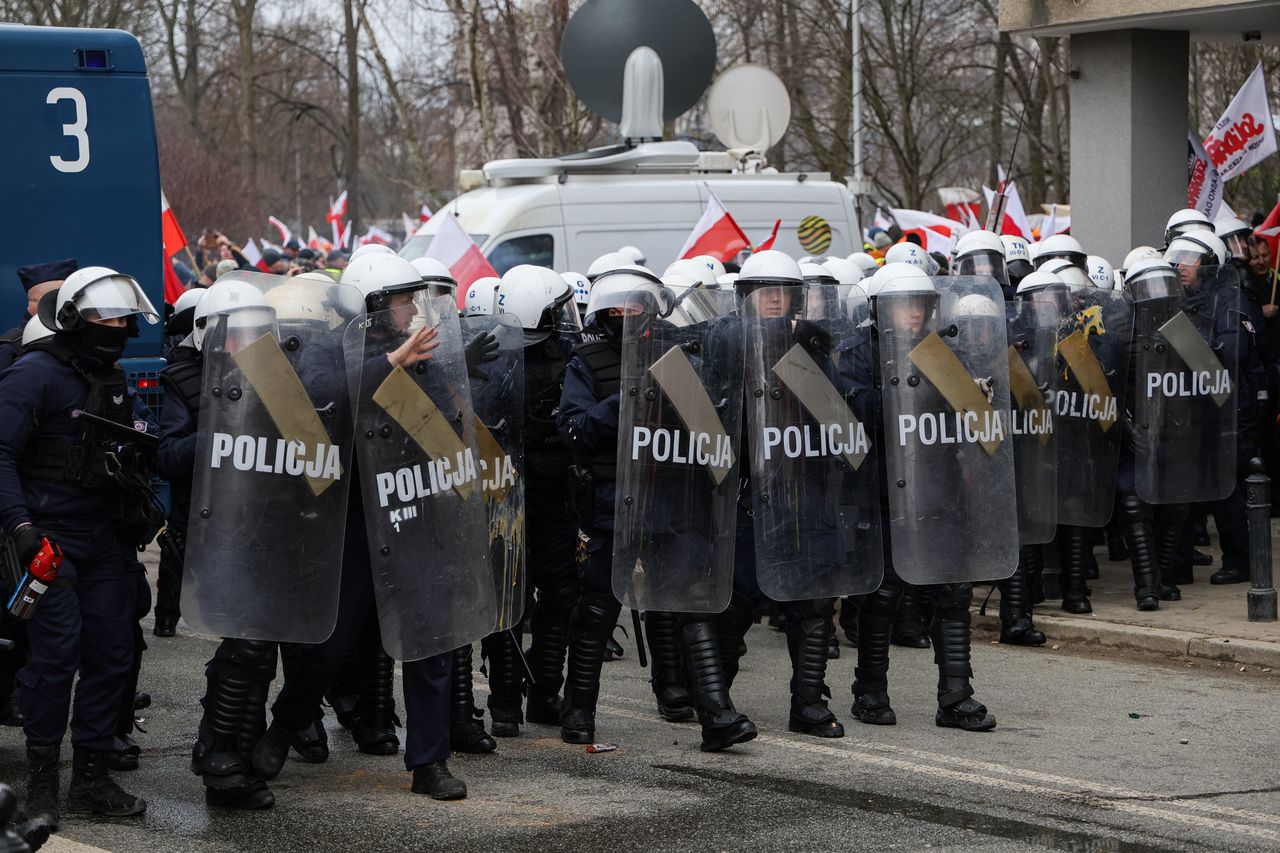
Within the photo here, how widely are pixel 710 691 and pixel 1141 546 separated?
381cm

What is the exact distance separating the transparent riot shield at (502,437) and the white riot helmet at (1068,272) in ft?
12.4

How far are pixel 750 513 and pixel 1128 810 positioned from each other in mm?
1912

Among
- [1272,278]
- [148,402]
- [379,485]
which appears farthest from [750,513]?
[1272,278]

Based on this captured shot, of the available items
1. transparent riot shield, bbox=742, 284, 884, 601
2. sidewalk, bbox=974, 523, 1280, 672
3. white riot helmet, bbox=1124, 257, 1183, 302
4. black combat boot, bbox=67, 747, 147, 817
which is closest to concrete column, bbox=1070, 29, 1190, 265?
sidewalk, bbox=974, 523, 1280, 672

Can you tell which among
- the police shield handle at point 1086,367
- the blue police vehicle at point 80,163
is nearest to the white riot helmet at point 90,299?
the blue police vehicle at point 80,163

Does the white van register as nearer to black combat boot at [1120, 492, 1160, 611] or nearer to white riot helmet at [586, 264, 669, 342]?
black combat boot at [1120, 492, 1160, 611]

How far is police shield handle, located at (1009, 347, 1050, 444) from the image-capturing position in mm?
8023

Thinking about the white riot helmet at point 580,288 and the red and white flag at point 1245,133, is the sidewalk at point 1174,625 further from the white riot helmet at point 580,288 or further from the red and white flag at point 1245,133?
the red and white flag at point 1245,133

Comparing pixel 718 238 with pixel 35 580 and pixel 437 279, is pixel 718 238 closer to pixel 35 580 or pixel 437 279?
pixel 437 279

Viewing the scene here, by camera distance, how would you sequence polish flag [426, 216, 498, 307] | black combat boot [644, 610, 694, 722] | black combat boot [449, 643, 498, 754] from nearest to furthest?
1. black combat boot [449, 643, 498, 754]
2. black combat boot [644, 610, 694, 722]
3. polish flag [426, 216, 498, 307]

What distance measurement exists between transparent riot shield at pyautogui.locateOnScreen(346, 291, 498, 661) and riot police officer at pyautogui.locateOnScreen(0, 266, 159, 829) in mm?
839

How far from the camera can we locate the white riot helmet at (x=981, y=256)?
9477 millimetres

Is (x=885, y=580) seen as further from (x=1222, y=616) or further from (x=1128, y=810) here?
(x=1222, y=616)

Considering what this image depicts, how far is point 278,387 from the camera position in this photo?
225 inches
